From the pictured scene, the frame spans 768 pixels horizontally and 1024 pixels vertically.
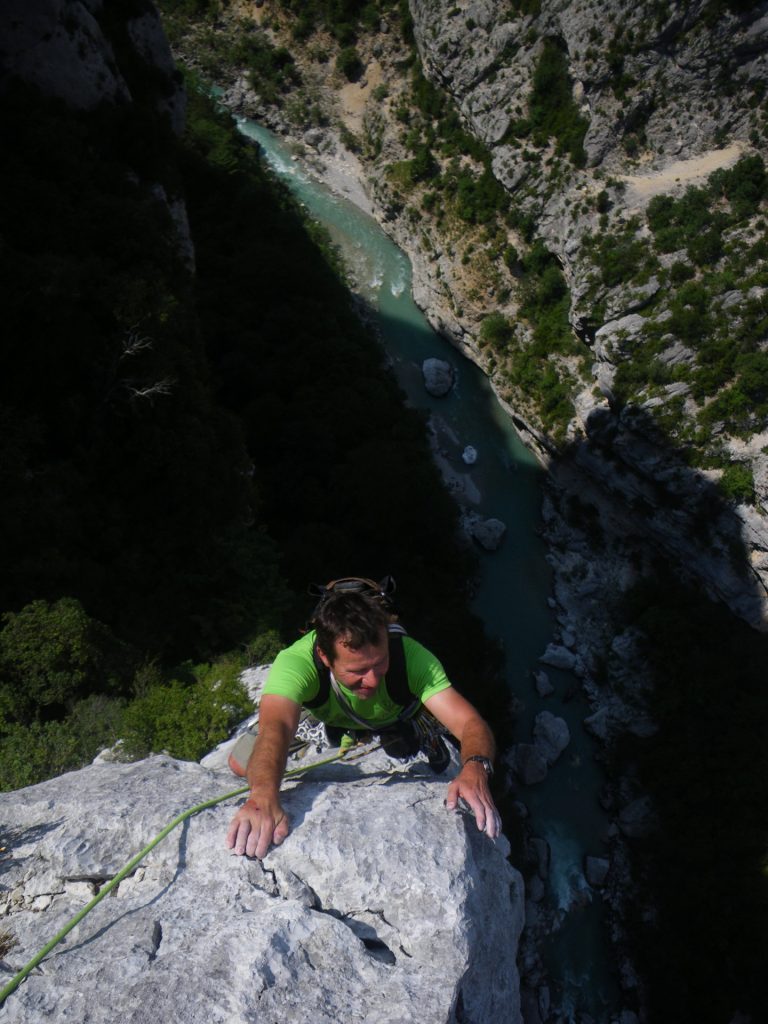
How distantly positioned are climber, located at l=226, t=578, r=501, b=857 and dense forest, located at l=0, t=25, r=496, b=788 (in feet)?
18.6

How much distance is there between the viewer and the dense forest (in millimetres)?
13344

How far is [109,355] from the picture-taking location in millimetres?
17156

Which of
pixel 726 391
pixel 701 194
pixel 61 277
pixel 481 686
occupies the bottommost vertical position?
pixel 481 686

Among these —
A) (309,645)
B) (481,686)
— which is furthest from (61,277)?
(481,686)

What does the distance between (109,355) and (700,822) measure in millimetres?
23706

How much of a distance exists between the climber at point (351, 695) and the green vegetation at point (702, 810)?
804 inches

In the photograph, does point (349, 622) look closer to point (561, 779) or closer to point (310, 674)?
point (310, 674)

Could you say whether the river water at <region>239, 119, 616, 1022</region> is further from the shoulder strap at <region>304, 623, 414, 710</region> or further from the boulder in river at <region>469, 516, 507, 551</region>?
the shoulder strap at <region>304, 623, 414, 710</region>

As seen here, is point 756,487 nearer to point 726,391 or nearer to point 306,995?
point 726,391

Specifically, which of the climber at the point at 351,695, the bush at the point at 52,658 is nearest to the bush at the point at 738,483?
the bush at the point at 52,658

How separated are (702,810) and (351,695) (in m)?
22.0

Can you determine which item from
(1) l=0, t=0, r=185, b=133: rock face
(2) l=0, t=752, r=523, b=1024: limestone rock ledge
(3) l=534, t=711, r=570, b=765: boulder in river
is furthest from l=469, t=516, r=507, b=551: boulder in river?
(2) l=0, t=752, r=523, b=1024: limestone rock ledge

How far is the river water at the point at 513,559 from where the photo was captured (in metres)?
22.5

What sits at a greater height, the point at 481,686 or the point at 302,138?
the point at 302,138
